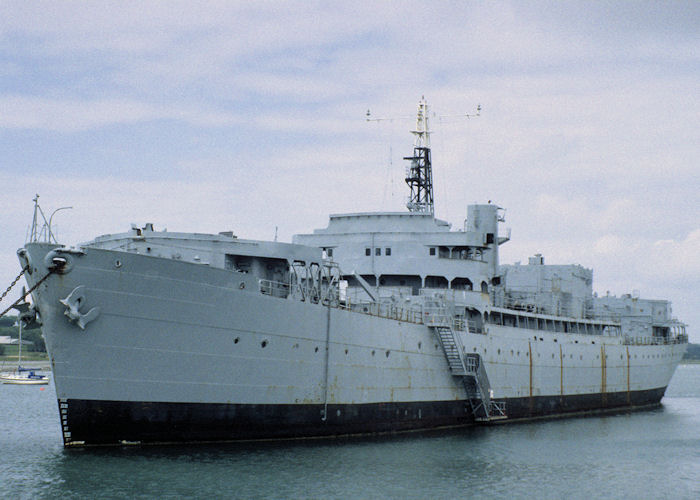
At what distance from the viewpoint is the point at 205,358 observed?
24.3 m

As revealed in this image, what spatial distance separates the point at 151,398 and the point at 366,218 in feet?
53.2

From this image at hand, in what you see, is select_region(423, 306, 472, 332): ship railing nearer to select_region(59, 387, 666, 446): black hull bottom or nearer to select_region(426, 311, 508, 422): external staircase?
select_region(426, 311, 508, 422): external staircase

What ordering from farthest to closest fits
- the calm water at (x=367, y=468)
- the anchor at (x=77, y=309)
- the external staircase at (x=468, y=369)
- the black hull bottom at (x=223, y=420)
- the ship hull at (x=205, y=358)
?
1. the external staircase at (x=468, y=369)
2. the black hull bottom at (x=223, y=420)
3. the ship hull at (x=205, y=358)
4. the anchor at (x=77, y=309)
5. the calm water at (x=367, y=468)

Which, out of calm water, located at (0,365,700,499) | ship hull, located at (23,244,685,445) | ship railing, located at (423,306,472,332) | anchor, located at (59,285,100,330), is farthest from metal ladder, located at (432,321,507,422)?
anchor, located at (59,285,100,330)

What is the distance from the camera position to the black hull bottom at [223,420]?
23.4 m

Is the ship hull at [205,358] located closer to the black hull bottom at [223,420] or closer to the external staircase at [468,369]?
the black hull bottom at [223,420]

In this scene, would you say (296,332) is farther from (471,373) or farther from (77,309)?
(471,373)

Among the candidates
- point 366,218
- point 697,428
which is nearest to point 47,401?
point 366,218

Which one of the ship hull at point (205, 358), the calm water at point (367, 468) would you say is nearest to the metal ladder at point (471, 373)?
the ship hull at point (205, 358)

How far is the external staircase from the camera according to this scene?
33281 mm

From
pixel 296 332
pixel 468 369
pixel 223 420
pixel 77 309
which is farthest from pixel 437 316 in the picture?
pixel 77 309

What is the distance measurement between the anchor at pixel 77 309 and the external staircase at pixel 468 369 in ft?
47.8

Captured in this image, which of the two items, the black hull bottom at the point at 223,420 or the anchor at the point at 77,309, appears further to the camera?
the black hull bottom at the point at 223,420

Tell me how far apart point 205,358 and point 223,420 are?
2.14 meters
